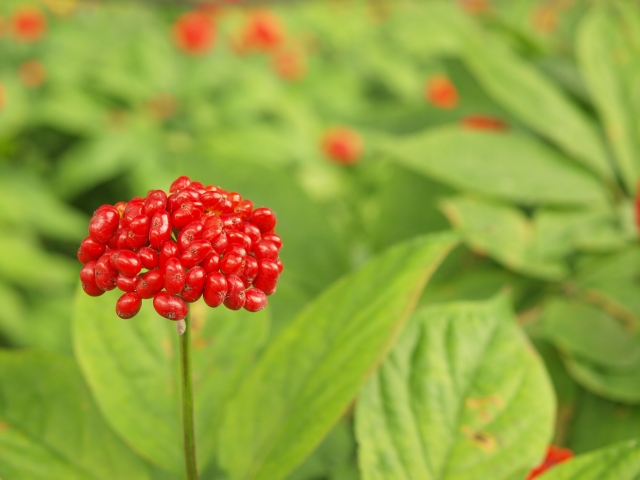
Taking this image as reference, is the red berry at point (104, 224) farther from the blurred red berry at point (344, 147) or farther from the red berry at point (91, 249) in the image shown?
the blurred red berry at point (344, 147)

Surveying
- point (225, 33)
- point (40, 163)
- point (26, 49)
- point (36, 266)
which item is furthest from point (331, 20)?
point (36, 266)

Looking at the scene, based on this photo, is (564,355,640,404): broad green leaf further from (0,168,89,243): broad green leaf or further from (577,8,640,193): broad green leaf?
(0,168,89,243): broad green leaf

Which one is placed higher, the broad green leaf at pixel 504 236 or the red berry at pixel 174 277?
the red berry at pixel 174 277

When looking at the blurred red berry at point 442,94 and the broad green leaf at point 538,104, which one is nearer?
the broad green leaf at point 538,104

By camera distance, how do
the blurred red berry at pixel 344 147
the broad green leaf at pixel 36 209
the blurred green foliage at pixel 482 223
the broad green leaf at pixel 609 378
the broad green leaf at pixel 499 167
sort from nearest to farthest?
1. the blurred green foliage at pixel 482 223
2. the broad green leaf at pixel 609 378
3. the broad green leaf at pixel 499 167
4. the broad green leaf at pixel 36 209
5. the blurred red berry at pixel 344 147

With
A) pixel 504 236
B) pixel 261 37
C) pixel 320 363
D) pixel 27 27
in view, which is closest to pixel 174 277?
pixel 320 363

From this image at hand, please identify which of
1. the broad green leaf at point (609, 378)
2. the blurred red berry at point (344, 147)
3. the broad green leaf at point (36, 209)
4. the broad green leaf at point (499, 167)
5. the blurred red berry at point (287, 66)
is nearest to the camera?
the broad green leaf at point (609, 378)

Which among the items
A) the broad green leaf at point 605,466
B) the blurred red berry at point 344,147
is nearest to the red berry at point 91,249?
the broad green leaf at point 605,466

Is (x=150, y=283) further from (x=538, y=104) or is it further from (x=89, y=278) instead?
(x=538, y=104)
